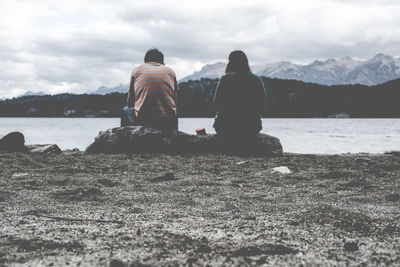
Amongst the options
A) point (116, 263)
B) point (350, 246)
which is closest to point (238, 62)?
point (350, 246)

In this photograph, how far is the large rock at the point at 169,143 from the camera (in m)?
7.80

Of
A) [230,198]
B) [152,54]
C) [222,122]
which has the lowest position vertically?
[230,198]

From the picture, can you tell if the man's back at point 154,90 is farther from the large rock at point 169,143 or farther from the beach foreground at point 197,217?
the beach foreground at point 197,217

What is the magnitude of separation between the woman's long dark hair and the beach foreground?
2944 mm

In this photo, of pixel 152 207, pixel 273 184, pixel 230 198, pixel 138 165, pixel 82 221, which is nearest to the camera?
pixel 82 221

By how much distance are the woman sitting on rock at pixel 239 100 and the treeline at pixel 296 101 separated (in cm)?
9919

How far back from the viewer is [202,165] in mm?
5906

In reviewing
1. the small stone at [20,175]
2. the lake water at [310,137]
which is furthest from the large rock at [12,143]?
the lake water at [310,137]

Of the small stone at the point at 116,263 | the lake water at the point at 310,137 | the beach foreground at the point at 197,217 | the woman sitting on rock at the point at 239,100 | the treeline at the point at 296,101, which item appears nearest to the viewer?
the small stone at the point at 116,263

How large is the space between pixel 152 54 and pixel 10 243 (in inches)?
254

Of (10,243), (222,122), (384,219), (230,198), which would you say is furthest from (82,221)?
(222,122)

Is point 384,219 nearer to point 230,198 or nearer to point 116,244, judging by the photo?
point 230,198

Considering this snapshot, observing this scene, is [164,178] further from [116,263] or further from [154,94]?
[154,94]

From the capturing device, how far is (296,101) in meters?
112
